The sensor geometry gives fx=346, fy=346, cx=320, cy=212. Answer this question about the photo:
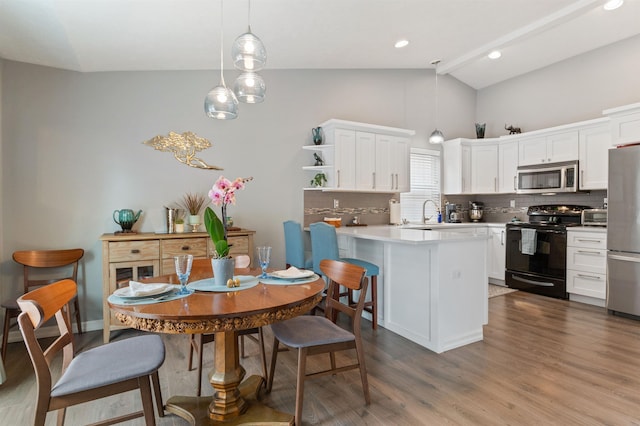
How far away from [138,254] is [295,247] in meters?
1.51

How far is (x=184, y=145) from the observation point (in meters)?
3.85

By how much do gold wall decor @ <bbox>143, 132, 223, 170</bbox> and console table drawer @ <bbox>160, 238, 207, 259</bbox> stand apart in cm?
92

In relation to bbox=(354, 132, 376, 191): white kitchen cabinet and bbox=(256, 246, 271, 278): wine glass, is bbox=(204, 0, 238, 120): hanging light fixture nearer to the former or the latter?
bbox=(256, 246, 271, 278): wine glass

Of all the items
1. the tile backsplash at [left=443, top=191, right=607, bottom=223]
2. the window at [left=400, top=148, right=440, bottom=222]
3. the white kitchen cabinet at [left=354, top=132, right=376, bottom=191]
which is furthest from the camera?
the window at [left=400, top=148, right=440, bottom=222]

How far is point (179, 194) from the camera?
3.83m

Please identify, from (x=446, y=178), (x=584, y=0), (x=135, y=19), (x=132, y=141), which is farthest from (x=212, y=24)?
(x=446, y=178)

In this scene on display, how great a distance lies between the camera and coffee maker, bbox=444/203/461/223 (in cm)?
577

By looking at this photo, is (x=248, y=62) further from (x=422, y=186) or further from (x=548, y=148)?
(x=548, y=148)

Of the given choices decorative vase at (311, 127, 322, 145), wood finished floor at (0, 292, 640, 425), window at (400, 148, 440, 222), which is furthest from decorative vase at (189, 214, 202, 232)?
window at (400, 148, 440, 222)

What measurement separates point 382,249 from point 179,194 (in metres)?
2.29

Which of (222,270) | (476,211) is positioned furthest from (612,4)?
(222,270)

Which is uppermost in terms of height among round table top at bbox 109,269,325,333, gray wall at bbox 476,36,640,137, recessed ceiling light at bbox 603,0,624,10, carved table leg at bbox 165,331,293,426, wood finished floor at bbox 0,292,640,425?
recessed ceiling light at bbox 603,0,624,10

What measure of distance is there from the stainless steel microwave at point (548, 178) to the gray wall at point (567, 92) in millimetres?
790

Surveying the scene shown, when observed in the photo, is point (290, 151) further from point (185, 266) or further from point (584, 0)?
point (584, 0)
